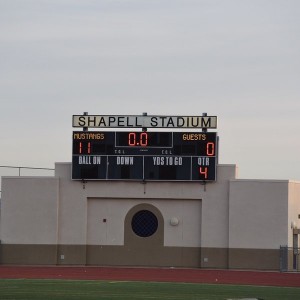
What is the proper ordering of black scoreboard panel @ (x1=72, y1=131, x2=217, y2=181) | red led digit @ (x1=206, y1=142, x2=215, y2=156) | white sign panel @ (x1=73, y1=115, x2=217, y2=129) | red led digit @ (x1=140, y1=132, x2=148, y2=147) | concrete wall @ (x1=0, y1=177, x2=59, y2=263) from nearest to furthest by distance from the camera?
red led digit @ (x1=206, y1=142, x2=215, y2=156) < black scoreboard panel @ (x1=72, y1=131, x2=217, y2=181) < red led digit @ (x1=140, y1=132, x2=148, y2=147) < white sign panel @ (x1=73, y1=115, x2=217, y2=129) < concrete wall @ (x1=0, y1=177, x2=59, y2=263)

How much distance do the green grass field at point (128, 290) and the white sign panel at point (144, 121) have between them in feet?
44.3

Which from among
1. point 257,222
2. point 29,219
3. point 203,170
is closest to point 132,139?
point 203,170

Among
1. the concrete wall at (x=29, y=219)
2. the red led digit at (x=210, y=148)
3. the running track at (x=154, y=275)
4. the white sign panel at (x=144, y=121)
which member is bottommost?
the running track at (x=154, y=275)

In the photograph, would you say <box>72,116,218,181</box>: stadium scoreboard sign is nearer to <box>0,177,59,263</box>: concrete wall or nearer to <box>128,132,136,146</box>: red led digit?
<box>128,132,136,146</box>: red led digit

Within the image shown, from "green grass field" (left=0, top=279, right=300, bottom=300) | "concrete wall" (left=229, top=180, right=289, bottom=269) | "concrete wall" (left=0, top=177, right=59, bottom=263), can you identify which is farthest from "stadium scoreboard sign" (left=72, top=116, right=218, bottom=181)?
"green grass field" (left=0, top=279, right=300, bottom=300)

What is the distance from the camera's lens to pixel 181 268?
170 ft

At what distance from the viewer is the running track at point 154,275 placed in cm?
4184

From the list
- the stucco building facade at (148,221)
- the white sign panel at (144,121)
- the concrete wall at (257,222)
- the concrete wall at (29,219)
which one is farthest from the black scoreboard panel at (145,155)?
the concrete wall at (29,219)

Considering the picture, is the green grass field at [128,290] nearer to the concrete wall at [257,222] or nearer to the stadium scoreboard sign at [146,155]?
the stadium scoreboard sign at [146,155]

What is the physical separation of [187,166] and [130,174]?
2.87 metres

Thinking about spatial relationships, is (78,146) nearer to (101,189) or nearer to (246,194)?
(101,189)

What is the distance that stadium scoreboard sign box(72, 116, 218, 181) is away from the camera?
50.1m

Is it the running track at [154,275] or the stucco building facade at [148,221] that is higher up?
the stucco building facade at [148,221]

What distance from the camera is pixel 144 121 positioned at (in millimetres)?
51000
